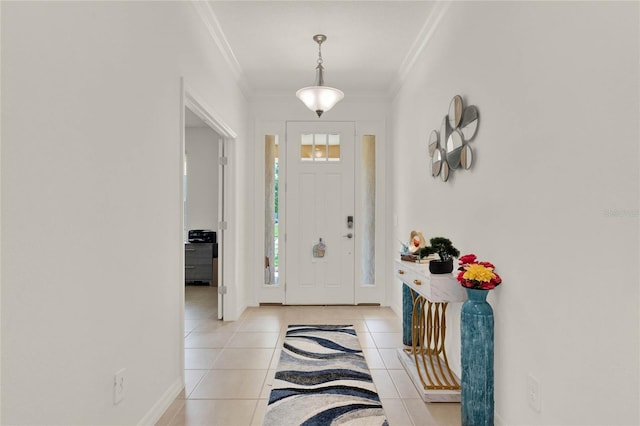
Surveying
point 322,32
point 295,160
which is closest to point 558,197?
point 322,32

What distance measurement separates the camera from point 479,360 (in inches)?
77.5

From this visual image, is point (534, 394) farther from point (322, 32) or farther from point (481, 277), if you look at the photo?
point (322, 32)

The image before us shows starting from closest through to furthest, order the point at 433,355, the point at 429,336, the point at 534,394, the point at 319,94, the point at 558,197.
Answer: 1. the point at 558,197
2. the point at 534,394
3. the point at 429,336
4. the point at 433,355
5. the point at 319,94

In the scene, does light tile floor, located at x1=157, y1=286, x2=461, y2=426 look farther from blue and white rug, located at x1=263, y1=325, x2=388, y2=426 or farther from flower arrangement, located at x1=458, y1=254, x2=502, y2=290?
flower arrangement, located at x1=458, y1=254, x2=502, y2=290

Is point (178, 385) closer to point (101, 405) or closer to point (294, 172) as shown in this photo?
point (101, 405)

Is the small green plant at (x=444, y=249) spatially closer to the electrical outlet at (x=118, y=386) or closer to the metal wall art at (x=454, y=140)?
the metal wall art at (x=454, y=140)

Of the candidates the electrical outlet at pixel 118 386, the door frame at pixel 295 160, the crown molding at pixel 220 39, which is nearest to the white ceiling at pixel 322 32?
the crown molding at pixel 220 39

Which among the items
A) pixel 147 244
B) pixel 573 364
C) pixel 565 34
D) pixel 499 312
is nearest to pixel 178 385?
pixel 147 244

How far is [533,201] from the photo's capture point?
1.71m

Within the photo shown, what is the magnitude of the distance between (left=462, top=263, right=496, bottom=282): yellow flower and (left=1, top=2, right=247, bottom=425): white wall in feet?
5.56

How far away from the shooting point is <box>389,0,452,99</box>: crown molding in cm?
289

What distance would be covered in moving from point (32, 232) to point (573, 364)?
6.44ft

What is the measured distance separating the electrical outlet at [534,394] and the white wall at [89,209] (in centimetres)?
188

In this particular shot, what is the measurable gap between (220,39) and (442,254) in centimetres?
263
